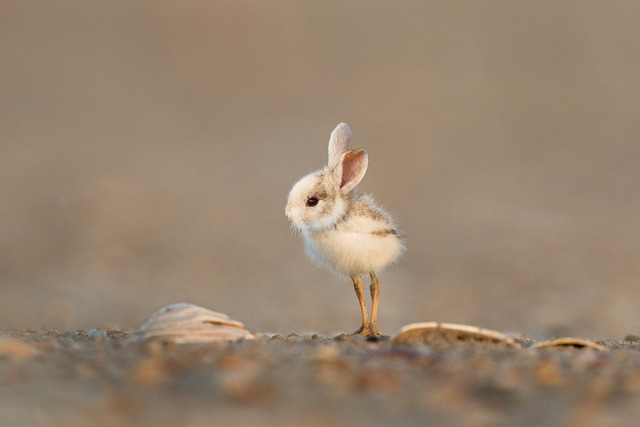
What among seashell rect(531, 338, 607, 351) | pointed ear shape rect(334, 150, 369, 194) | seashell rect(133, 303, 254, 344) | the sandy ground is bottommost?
the sandy ground

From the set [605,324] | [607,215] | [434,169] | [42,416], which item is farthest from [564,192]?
[42,416]

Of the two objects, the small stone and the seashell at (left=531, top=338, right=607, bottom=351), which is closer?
the small stone

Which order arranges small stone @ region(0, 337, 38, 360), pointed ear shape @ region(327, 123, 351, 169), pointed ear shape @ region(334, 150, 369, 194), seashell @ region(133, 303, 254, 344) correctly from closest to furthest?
small stone @ region(0, 337, 38, 360) → seashell @ region(133, 303, 254, 344) → pointed ear shape @ region(334, 150, 369, 194) → pointed ear shape @ region(327, 123, 351, 169)

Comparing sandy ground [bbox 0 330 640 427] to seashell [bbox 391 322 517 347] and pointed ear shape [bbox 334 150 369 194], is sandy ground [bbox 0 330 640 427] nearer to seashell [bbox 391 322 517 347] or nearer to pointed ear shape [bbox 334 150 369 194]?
seashell [bbox 391 322 517 347]

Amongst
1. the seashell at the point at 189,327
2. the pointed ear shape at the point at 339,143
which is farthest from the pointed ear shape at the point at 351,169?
the seashell at the point at 189,327

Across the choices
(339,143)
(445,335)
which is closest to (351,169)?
(339,143)

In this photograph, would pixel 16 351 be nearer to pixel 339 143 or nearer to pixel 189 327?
pixel 189 327

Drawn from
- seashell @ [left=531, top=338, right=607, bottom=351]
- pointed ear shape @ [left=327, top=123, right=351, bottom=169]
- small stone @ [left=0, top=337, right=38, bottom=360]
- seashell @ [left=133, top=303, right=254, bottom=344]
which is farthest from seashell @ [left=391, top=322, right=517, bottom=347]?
pointed ear shape @ [left=327, top=123, right=351, bottom=169]
